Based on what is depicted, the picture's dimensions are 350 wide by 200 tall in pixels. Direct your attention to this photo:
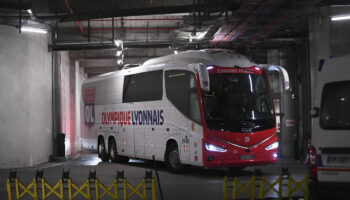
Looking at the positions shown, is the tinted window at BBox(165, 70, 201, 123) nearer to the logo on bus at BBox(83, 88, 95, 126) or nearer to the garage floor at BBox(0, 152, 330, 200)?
the garage floor at BBox(0, 152, 330, 200)

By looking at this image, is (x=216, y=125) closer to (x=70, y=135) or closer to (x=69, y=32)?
(x=69, y=32)

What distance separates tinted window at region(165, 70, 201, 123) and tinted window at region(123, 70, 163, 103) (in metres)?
0.67

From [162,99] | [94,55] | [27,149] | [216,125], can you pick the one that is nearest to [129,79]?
[162,99]

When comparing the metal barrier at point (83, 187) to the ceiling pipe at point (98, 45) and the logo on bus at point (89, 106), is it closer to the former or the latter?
the ceiling pipe at point (98, 45)

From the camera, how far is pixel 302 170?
1870 cm

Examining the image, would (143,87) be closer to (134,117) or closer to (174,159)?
(134,117)

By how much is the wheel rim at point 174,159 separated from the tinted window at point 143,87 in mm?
2103

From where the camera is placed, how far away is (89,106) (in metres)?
25.9

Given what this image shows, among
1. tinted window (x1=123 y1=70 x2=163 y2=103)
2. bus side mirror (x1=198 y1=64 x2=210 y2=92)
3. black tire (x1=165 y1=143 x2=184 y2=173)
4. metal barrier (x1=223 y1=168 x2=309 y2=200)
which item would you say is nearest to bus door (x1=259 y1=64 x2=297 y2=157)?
tinted window (x1=123 y1=70 x2=163 y2=103)

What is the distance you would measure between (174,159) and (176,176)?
88cm

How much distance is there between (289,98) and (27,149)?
12.0m

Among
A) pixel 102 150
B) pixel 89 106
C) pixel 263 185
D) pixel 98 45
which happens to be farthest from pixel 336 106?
pixel 89 106

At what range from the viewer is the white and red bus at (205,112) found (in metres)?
16.0

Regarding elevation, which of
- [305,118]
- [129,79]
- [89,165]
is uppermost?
[129,79]
